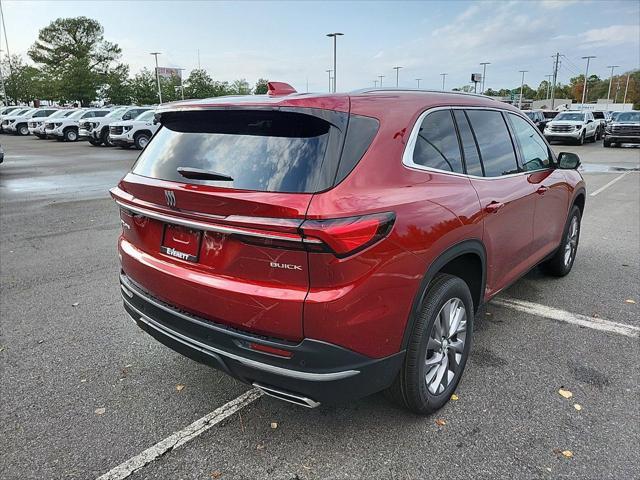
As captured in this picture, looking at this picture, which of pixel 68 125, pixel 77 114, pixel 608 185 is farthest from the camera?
pixel 77 114

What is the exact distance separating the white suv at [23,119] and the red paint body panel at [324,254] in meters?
37.9

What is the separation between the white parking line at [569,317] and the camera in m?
4.00

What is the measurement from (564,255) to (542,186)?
4.41ft

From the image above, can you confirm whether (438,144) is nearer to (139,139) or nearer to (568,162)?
(568,162)

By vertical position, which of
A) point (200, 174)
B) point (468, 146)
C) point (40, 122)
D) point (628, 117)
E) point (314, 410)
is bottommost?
point (314, 410)

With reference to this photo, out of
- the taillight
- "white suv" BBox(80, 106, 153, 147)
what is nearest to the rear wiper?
the taillight

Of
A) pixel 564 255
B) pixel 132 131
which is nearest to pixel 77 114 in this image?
pixel 132 131

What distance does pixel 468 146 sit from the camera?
10.4ft

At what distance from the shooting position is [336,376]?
2230 millimetres

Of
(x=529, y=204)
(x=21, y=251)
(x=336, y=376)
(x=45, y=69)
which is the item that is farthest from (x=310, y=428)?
(x=45, y=69)

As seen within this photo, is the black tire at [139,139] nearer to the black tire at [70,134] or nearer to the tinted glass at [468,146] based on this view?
the black tire at [70,134]

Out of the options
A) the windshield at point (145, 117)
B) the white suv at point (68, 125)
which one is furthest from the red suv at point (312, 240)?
the white suv at point (68, 125)

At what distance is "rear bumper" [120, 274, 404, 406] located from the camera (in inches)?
86.7

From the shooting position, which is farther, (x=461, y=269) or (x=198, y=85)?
(x=198, y=85)
